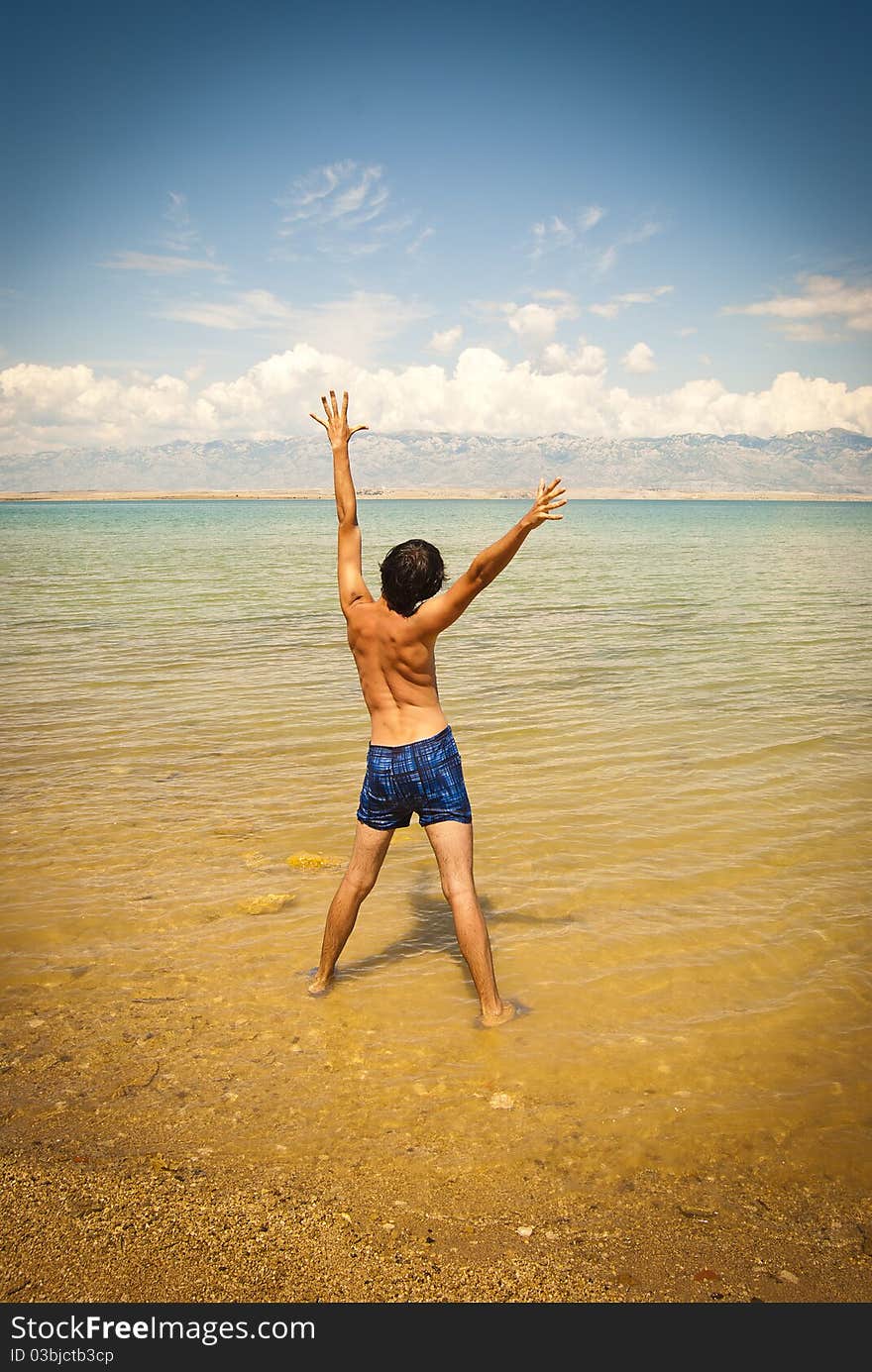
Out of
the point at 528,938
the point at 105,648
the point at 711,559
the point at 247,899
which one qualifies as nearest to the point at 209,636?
the point at 105,648

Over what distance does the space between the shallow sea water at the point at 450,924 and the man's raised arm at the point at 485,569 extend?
205 cm

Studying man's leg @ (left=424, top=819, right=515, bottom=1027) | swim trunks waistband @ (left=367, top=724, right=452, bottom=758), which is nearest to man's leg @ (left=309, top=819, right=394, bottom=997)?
man's leg @ (left=424, top=819, right=515, bottom=1027)

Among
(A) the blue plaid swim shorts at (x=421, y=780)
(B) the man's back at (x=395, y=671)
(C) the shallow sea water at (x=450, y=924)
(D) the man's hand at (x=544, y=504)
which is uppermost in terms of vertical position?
(D) the man's hand at (x=544, y=504)

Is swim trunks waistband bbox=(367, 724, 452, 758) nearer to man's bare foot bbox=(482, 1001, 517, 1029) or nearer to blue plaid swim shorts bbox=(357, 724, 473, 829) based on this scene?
blue plaid swim shorts bbox=(357, 724, 473, 829)

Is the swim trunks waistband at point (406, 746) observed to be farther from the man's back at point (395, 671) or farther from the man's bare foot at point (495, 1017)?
the man's bare foot at point (495, 1017)

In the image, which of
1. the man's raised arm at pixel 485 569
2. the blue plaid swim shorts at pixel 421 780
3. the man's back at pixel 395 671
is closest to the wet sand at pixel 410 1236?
the blue plaid swim shorts at pixel 421 780

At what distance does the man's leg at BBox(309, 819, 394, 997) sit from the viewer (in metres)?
4.45

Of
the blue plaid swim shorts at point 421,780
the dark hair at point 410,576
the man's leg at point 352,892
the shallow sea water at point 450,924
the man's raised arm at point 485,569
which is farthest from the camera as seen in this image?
the man's leg at point 352,892

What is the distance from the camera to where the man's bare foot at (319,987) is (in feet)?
15.1

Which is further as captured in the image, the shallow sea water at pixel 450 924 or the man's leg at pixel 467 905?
the man's leg at pixel 467 905

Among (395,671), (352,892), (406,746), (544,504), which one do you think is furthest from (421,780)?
(544,504)

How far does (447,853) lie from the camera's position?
4289 mm

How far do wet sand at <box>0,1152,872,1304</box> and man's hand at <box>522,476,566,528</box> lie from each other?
2.69 meters

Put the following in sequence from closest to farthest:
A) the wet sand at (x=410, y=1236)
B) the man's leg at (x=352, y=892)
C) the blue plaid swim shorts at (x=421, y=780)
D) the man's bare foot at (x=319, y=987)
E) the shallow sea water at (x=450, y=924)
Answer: the wet sand at (x=410, y=1236)
the shallow sea water at (x=450, y=924)
the blue plaid swim shorts at (x=421, y=780)
the man's leg at (x=352, y=892)
the man's bare foot at (x=319, y=987)
